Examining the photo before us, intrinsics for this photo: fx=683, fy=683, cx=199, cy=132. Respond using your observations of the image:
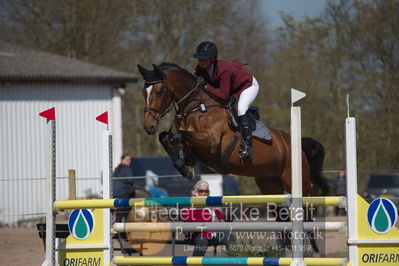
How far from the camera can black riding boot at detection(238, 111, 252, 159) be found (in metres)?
6.24

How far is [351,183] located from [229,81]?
195 centimetres

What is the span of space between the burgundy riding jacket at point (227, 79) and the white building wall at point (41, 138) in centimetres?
933

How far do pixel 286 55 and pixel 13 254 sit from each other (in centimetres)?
1173

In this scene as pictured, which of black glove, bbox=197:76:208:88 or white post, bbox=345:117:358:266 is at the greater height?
black glove, bbox=197:76:208:88

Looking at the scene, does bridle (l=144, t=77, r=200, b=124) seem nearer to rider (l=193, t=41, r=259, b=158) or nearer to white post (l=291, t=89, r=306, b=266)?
rider (l=193, t=41, r=259, b=158)

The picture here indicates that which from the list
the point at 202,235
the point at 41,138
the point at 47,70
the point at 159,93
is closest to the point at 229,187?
the point at 41,138

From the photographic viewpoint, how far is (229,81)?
249 inches

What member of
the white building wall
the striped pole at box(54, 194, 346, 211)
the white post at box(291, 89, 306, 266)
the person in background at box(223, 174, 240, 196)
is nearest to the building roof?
the white building wall

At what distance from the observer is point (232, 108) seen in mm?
6359

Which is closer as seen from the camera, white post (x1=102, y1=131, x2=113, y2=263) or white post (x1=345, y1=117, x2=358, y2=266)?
white post (x1=345, y1=117, x2=358, y2=266)

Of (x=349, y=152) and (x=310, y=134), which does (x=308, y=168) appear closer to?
(x=349, y=152)

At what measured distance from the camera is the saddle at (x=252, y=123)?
6340 mm

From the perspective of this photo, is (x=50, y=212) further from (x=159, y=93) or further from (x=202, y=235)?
(x=202, y=235)

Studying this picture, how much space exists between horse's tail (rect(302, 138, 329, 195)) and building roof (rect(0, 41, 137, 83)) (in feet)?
33.6
